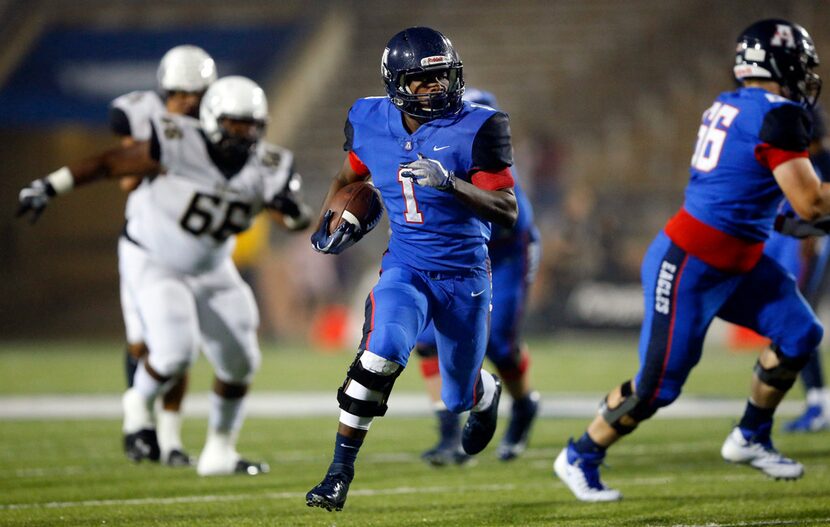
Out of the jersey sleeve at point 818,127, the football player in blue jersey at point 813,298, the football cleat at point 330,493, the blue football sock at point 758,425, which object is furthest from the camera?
the football player in blue jersey at point 813,298

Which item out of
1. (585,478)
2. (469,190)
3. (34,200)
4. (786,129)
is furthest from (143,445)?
(786,129)

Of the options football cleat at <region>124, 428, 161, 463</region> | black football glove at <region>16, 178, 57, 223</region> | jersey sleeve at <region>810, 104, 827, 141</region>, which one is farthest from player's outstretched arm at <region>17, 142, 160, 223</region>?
jersey sleeve at <region>810, 104, 827, 141</region>

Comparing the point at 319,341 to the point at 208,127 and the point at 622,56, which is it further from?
the point at 208,127

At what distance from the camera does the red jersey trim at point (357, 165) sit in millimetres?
4715

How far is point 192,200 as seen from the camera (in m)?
5.95

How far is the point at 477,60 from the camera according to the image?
56.4 feet

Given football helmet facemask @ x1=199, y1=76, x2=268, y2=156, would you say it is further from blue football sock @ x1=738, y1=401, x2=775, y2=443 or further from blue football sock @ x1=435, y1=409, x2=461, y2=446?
blue football sock @ x1=738, y1=401, x2=775, y2=443

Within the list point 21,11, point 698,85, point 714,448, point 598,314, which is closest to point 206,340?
point 714,448

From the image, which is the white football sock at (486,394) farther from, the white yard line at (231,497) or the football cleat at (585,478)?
the white yard line at (231,497)

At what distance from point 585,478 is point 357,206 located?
144cm

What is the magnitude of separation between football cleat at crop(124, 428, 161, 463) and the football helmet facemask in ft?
4.49

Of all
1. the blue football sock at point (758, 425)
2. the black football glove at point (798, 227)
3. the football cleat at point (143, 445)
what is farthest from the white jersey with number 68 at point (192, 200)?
the blue football sock at point (758, 425)

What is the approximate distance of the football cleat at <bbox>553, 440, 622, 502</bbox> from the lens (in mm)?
4965

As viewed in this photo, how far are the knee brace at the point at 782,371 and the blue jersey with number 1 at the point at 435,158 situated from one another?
1.30 meters
